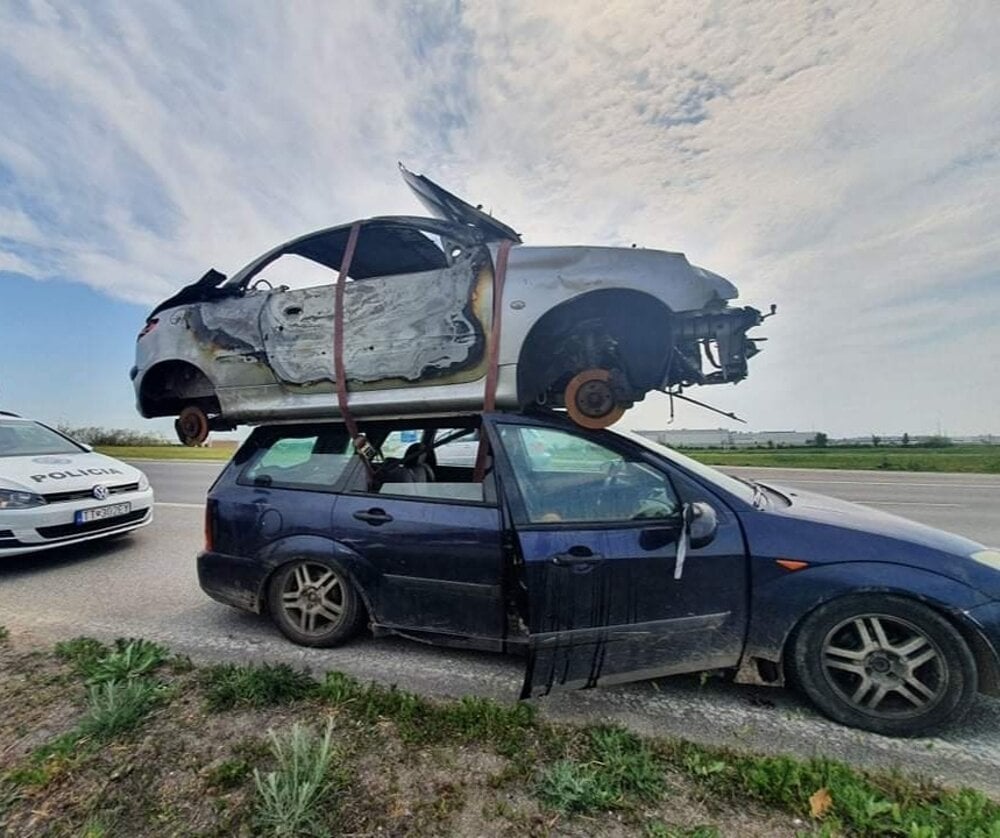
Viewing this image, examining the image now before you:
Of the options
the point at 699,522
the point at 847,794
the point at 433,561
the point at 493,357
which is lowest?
the point at 847,794

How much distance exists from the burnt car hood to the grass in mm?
2783

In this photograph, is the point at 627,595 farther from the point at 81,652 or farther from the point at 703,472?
the point at 81,652

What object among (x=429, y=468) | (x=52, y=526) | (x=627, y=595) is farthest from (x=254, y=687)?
(x=52, y=526)

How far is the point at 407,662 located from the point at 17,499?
14.1 ft

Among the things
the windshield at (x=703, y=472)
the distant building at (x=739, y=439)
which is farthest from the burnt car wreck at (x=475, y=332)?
the distant building at (x=739, y=439)

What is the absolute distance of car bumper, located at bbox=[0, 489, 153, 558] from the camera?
4547 millimetres

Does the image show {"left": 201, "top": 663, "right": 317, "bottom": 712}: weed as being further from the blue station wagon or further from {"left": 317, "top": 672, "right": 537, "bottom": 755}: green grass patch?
the blue station wagon

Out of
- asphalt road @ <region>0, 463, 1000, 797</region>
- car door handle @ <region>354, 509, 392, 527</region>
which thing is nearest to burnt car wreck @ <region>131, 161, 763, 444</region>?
car door handle @ <region>354, 509, 392, 527</region>

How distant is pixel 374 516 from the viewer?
2.99 metres

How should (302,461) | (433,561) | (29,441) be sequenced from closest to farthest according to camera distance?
(433,561), (302,461), (29,441)

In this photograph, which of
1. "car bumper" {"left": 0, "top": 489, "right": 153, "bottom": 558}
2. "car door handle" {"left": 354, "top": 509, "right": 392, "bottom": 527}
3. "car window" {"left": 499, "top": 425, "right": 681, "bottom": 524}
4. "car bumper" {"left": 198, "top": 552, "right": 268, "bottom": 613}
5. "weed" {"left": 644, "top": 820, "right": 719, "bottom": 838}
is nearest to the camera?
"weed" {"left": 644, "top": 820, "right": 719, "bottom": 838}

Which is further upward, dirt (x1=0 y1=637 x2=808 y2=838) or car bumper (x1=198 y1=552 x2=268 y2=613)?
car bumper (x1=198 y1=552 x2=268 y2=613)

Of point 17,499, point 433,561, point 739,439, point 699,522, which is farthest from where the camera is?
point 739,439

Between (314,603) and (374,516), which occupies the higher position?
(374,516)
